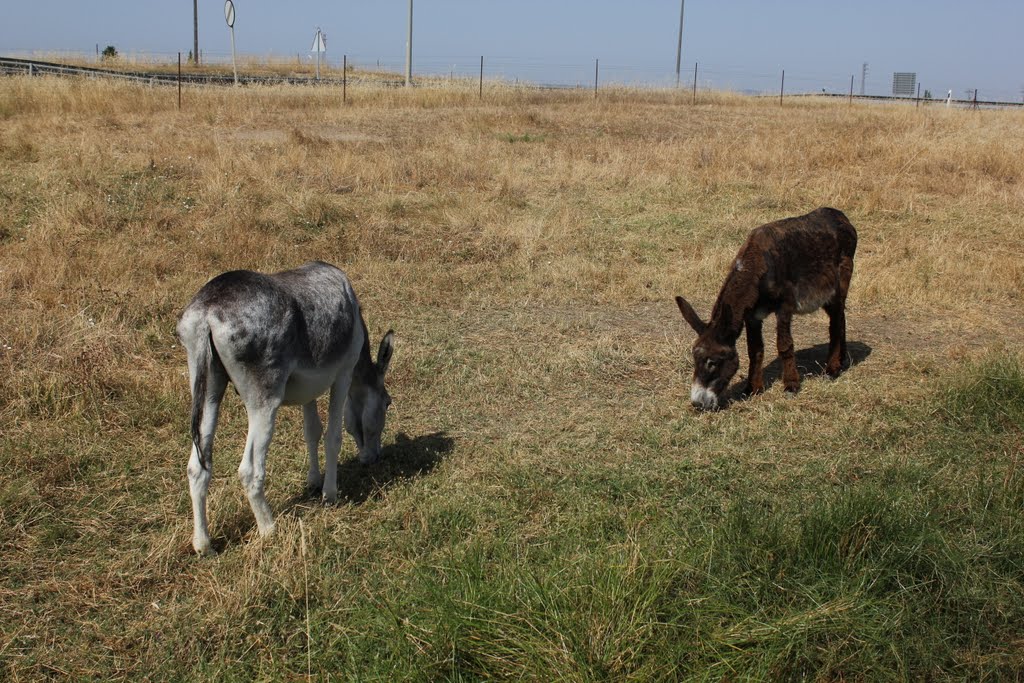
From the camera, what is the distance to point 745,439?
6.79 meters

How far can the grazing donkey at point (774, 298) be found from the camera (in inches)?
292

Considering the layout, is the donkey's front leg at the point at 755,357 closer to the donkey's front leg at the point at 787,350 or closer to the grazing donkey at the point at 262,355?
the donkey's front leg at the point at 787,350

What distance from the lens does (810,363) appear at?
874cm

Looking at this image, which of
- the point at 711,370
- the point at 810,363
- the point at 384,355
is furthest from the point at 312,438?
the point at 810,363

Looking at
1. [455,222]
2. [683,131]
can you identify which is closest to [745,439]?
[455,222]

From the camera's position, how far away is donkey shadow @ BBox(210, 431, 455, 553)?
535cm

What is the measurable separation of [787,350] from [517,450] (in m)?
2.86

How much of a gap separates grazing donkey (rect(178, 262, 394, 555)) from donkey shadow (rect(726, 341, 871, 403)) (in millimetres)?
3764

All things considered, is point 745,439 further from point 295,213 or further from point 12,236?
point 12,236

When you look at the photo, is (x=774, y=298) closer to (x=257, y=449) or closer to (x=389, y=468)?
(x=389, y=468)

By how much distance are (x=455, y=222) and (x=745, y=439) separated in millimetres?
7038

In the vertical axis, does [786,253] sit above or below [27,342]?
above

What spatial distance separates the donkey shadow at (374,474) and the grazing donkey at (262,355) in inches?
8.8

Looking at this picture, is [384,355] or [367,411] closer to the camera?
[367,411]
